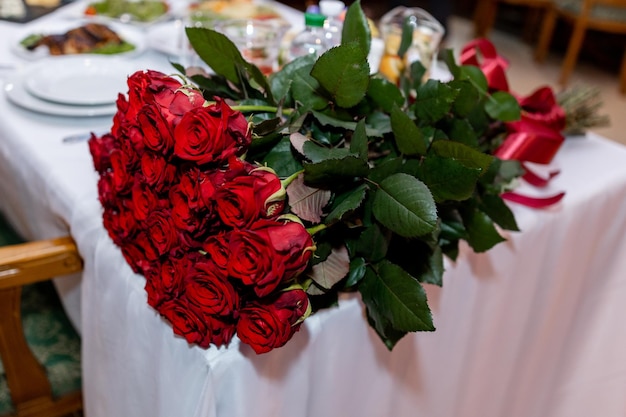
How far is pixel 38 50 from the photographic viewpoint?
1.29m

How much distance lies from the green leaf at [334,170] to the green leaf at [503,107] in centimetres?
37

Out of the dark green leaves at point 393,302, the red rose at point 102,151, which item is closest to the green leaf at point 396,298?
the dark green leaves at point 393,302

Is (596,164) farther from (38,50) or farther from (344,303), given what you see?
(38,50)

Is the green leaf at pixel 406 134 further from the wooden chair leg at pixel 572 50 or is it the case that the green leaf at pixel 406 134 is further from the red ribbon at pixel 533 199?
the wooden chair leg at pixel 572 50

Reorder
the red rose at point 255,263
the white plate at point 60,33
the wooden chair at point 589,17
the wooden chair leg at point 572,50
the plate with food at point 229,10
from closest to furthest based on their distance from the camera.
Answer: the red rose at point 255,263 → the white plate at point 60,33 → the plate with food at point 229,10 → the wooden chair at point 589,17 → the wooden chair leg at point 572,50

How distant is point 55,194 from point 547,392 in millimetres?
967

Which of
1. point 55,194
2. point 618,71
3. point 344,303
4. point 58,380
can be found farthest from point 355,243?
point 618,71

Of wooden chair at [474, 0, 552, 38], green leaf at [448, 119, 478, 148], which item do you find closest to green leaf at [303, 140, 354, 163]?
green leaf at [448, 119, 478, 148]

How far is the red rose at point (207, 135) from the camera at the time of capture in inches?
22.5

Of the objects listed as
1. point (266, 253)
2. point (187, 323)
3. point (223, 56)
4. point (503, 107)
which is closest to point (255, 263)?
point (266, 253)

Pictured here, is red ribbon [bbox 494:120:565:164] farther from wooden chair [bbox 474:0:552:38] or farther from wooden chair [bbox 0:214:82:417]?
wooden chair [bbox 474:0:552:38]

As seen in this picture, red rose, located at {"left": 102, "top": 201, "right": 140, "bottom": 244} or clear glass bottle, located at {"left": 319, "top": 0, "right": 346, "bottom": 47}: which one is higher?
clear glass bottle, located at {"left": 319, "top": 0, "right": 346, "bottom": 47}

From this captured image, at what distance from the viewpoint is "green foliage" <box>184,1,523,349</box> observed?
2.07ft

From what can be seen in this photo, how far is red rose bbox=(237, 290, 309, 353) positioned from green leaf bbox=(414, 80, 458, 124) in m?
0.32
